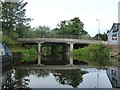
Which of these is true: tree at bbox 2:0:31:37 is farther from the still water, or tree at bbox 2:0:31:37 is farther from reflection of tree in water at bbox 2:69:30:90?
reflection of tree in water at bbox 2:69:30:90

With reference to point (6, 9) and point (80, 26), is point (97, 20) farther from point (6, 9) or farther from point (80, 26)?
point (6, 9)

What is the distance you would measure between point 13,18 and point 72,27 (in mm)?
31476

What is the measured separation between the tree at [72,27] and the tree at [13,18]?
2561 cm

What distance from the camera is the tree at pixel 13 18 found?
197 feet

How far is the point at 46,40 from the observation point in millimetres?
72500

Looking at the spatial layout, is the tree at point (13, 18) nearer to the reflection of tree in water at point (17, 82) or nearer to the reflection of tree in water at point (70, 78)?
the reflection of tree in water at point (70, 78)

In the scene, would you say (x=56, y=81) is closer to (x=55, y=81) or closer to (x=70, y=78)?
(x=55, y=81)

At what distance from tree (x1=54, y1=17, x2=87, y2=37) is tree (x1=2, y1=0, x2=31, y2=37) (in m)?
25.6

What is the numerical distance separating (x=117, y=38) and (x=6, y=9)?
22310 millimetres

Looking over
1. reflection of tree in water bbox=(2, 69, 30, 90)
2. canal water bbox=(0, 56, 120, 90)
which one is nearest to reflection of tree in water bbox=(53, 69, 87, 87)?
canal water bbox=(0, 56, 120, 90)

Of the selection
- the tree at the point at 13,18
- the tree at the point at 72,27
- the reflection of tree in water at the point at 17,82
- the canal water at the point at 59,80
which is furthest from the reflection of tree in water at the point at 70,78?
the tree at the point at 72,27

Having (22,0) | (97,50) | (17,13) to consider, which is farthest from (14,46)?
(97,50)

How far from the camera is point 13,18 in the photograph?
61.4m

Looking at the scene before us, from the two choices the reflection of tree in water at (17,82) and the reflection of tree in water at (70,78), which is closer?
the reflection of tree in water at (17,82)
